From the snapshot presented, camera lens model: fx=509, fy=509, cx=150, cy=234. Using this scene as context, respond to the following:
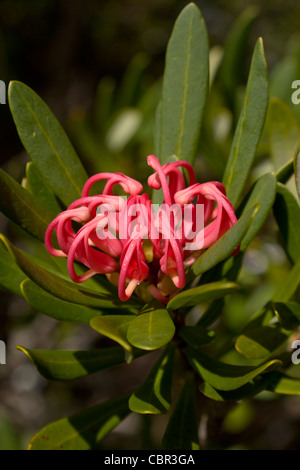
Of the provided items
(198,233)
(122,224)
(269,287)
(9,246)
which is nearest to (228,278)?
(198,233)

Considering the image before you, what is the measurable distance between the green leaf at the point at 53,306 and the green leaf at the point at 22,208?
113 mm

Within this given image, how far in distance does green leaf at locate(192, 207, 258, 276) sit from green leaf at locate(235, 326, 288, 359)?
0.53 ft

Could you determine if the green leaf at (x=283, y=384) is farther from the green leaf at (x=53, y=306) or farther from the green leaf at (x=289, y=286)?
the green leaf at (x=53, y=306)

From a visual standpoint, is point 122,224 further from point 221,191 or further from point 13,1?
point 13,1

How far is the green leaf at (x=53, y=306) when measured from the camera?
31.1 inches

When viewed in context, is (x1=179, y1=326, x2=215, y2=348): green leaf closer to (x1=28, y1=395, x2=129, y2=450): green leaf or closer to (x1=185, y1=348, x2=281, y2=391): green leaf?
(x1=185, y1=348, x2=281, y2=391): green leaf

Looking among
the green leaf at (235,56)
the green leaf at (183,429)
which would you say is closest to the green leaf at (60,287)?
the green leaf at (183,429)

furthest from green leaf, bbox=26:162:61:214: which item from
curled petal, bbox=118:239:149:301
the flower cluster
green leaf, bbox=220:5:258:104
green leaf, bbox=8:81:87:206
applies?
green leaf, bbox=220:5:258:104

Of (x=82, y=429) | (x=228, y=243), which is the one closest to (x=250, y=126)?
(x=228, y=243)

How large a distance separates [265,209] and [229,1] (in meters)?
3.53

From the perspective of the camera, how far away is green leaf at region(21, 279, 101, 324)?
79 cm

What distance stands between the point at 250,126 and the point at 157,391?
0.47m

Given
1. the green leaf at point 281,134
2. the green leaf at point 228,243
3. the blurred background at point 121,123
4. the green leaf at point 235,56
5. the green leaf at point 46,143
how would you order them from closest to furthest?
the green leaf at point 228,243, the green leaf at point 46,143, the green leaf at point 281,134, the green leaf at point 235,56, the blurred background at point 121,123
